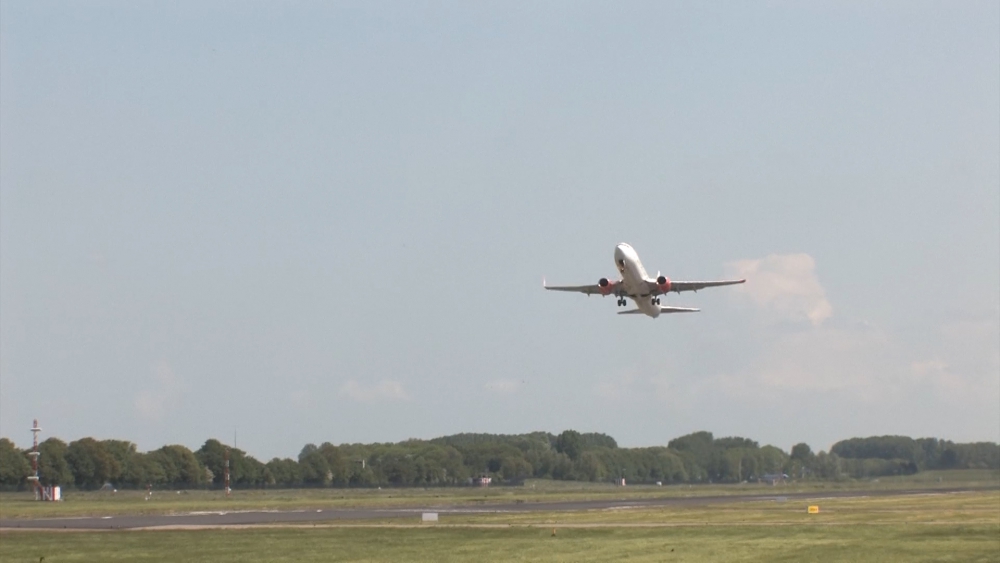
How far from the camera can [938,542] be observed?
53.9m

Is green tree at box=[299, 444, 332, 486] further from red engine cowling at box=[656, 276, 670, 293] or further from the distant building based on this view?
red engine cowling at box=[656, 276, 670, 293]

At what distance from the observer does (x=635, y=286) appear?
64750mm

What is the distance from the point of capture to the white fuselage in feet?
204

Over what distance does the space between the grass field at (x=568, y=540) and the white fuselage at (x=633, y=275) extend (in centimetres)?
1245

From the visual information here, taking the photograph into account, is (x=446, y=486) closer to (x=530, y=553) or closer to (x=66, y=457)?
(x=66, y=457)

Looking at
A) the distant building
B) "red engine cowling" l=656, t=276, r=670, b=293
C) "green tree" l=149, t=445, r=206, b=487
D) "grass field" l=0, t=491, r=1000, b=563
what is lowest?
the distant building

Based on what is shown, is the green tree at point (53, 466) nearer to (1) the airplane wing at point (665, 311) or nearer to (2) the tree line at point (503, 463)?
(2) the tree line at point (503, 463)

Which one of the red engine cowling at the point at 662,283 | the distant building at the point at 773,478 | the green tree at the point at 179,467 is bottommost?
the distant building at the point at 773,478

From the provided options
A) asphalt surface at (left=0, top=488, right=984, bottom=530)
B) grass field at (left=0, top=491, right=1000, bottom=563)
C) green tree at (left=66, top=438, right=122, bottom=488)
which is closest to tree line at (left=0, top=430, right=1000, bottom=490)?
green tree at (left=66, top=438, right=122, bottom=488)

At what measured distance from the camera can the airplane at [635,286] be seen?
62.7 meters

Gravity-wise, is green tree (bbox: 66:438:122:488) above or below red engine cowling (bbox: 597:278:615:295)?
below

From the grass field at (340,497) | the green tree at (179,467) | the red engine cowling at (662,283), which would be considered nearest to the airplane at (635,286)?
the red engine cowling at (662,283)

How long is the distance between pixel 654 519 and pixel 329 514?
22550 mm

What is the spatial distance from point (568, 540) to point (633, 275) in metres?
15.0
